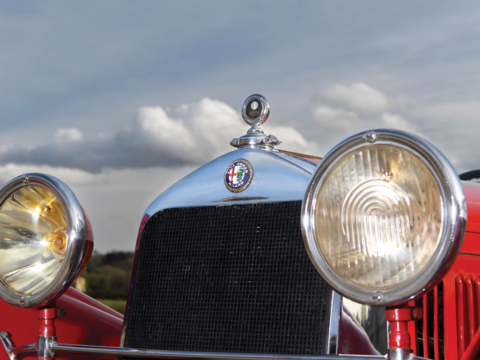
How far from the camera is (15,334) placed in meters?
2.14

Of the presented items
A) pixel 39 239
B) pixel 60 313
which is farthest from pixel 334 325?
pixel 39 239

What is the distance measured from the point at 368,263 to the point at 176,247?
0.72 m

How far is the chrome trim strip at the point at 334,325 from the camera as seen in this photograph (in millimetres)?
1582

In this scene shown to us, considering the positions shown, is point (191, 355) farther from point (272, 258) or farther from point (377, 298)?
point (377, 298)

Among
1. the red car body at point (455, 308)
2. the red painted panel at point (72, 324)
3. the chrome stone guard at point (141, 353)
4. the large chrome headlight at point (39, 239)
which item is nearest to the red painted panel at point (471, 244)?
the red car body at point (455, 308)

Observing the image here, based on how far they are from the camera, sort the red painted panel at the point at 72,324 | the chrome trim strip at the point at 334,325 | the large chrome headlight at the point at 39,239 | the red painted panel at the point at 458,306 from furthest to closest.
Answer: the red painted panel at the point at 72,324, the red painted panel at the point at 458,306, the large chrome headlight at the point at 39,239, the chrome trim strip at the point at 334,325

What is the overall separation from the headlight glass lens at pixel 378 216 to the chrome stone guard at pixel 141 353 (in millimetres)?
159

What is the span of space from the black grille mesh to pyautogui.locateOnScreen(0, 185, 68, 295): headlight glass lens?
28 cm

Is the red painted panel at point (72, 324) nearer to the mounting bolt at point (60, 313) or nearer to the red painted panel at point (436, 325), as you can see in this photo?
the mounting bolt at point (60, 313)

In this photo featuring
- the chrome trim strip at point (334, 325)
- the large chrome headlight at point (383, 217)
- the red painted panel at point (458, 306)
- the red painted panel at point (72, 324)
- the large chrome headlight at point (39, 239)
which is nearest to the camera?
the large chrome headlight at point (383, 217)

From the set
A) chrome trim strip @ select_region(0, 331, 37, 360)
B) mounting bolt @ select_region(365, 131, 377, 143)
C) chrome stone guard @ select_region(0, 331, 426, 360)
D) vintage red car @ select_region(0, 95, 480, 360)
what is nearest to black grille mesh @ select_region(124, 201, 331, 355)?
vintage red car @ select_region(0, 95, 480, 360)

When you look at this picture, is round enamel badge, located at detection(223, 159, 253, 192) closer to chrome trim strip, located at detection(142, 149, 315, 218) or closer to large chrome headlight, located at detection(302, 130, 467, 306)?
chrome trim strip, located at detection(142, 149, 315, 218)

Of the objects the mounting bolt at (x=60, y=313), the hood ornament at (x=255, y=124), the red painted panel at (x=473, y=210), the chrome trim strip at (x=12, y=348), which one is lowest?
the chrome trim strip at (x=12, y=348)

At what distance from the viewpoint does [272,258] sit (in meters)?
Answer: 1.71
